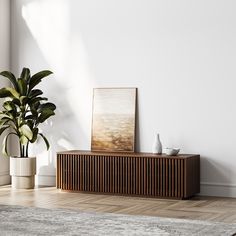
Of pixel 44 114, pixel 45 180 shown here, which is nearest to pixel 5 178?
pixel 45 180

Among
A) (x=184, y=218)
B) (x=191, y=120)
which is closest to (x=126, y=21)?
(x=191, y=120)

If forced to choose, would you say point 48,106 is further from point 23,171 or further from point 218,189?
point 218,189

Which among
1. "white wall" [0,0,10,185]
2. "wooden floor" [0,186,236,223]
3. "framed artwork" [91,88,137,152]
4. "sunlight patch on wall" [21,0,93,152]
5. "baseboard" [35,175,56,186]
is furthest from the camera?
"white wall" [0,0,10,185]

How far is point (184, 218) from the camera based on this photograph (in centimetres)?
543

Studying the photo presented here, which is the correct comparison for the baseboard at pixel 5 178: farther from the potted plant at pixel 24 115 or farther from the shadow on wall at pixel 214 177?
the shadow on wall at pixel 214 177

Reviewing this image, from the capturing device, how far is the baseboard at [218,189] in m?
6.78

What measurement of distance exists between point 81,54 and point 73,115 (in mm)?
770

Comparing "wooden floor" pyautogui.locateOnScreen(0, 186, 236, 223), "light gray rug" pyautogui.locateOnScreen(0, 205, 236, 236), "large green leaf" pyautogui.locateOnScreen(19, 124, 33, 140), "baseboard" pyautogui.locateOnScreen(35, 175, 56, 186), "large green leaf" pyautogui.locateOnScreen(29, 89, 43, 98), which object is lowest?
"wooden floor" pyautogui.locateOnScreen(0, 186, 236, 223)

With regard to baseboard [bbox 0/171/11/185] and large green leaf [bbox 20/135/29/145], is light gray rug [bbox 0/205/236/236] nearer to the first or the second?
large green leaf [bbox 20/135/29/145]

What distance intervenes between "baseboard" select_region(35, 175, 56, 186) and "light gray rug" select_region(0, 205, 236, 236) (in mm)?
2190

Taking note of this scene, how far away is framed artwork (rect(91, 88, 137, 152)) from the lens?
7258mm

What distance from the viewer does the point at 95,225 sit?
492 centimetres

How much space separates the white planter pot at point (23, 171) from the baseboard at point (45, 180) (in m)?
0.33

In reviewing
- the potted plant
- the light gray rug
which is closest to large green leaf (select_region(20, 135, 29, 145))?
the potted plant
